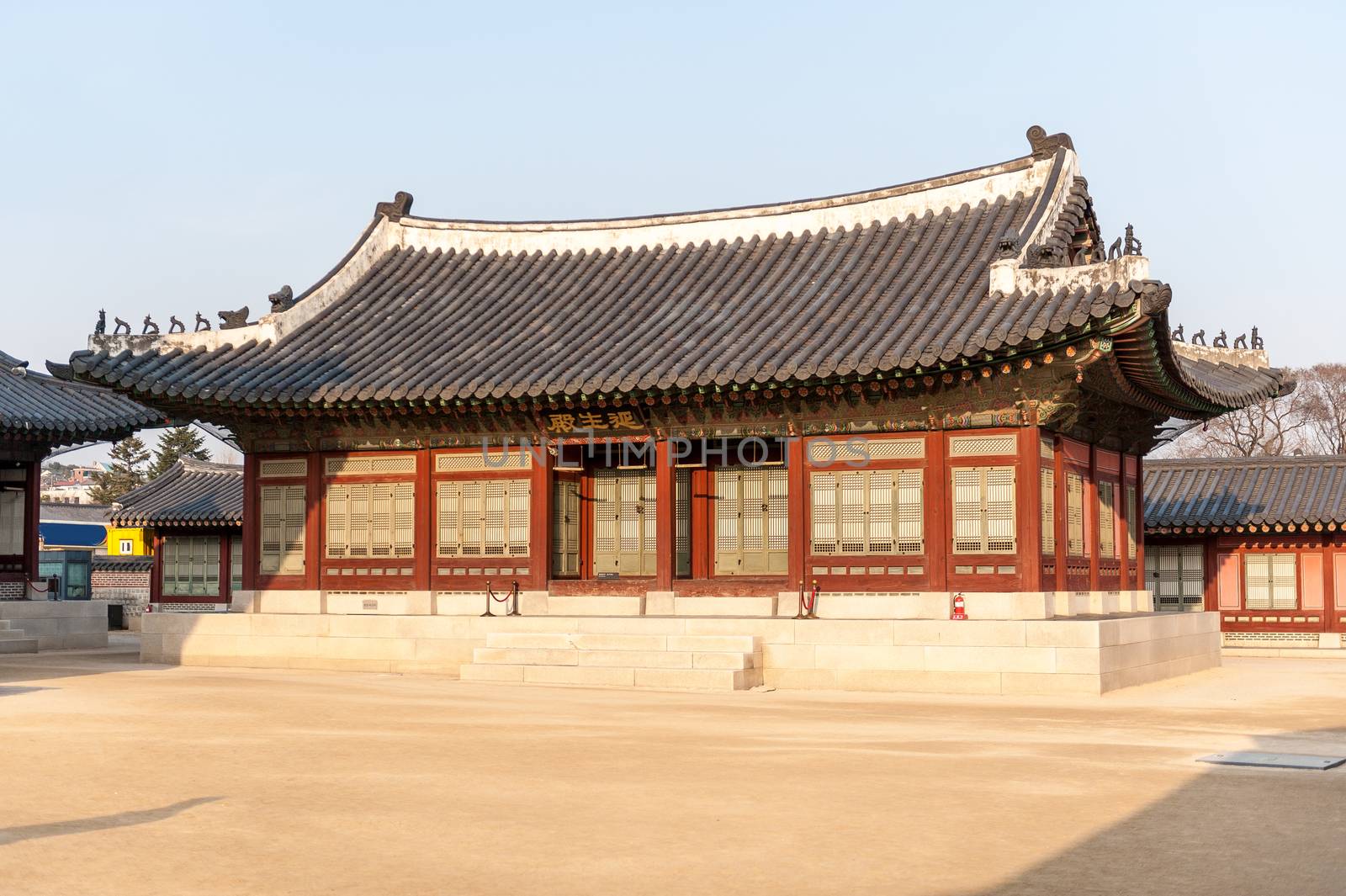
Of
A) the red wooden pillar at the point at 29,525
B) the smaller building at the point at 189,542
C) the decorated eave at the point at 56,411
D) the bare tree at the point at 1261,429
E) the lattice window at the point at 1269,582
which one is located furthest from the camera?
the bare tree at the point at 1261,429

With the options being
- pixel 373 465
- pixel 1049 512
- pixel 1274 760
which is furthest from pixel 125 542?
pixel 1274 760

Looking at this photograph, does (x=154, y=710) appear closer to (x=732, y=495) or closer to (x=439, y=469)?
(x=439, y=469)

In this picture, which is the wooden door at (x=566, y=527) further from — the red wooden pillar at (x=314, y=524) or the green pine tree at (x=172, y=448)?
the green pine tree at (x=172, y=448)

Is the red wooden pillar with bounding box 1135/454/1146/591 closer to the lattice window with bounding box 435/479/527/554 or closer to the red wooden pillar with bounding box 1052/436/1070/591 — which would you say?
the red wooden pillar with bounding box 1052/436/1070/591

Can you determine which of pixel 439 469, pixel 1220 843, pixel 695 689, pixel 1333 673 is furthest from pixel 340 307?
pixel 1220 843

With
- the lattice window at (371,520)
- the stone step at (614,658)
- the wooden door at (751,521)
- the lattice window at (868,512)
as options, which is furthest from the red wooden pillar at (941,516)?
the lattice window at (371,520)

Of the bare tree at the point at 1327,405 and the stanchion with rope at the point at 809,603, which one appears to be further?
the bare tree at the point at 1327,405

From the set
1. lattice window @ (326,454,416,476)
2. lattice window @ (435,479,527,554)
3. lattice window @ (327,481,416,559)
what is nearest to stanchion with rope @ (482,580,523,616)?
lattice window @ (435,479,527,554)

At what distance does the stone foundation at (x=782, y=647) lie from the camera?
70.1 feet

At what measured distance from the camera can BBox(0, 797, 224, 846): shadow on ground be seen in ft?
31.8

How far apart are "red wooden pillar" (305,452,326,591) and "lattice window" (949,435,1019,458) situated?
11673 millimetres

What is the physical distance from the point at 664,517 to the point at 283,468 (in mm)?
7619

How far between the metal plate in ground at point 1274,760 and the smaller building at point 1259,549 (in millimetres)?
23362

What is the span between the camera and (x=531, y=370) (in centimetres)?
2528
